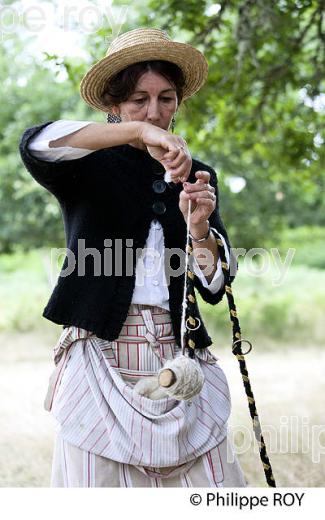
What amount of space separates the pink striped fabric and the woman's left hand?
11.9 inches

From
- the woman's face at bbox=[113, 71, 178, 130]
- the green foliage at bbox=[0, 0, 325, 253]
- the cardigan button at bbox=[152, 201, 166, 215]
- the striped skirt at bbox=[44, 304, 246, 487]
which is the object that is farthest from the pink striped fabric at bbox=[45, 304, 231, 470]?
the green foliage at bbox=[0, 0, 325, 253]

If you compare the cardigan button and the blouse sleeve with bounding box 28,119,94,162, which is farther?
the cardigan button

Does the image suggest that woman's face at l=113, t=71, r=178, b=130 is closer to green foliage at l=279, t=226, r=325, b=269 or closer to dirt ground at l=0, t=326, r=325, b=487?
dirt ground at l=0, t=326, r=325, b=487

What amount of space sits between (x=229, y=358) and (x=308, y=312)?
3835mm

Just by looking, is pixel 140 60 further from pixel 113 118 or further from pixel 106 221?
pixel 106 221

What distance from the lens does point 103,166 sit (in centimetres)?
215

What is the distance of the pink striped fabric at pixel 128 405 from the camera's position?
2.00 metres

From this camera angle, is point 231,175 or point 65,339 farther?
point 231,175

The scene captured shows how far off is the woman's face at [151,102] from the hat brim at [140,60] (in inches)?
2.4

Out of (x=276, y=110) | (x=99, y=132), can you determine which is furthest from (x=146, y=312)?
(x=276, y=110)

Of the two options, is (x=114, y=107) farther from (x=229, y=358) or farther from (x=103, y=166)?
(x=229, y=358)

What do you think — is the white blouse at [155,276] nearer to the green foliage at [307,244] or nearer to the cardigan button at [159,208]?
the cardigan button at [159,208]

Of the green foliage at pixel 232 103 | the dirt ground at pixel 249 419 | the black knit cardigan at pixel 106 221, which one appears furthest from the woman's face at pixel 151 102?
the dirt ground at pixel 249 419

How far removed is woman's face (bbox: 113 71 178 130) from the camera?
205 centimetres
